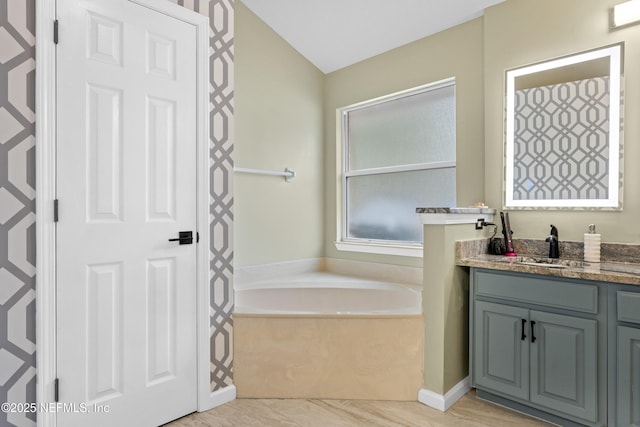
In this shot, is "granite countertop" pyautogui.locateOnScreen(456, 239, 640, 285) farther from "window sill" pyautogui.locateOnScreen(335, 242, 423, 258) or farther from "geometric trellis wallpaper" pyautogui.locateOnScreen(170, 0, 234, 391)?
"geometric trellis wallpaper" pyautogui.locateOnScreen(170, 0, 234, 391)

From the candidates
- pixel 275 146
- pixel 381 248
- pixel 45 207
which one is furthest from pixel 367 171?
pixel 45 207

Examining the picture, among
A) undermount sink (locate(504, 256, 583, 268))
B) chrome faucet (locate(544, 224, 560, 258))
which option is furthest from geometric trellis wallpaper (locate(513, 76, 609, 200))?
undermount sink (locate(504, 256, 583, 268))

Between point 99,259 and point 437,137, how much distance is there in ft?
8.08

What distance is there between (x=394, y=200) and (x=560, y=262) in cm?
140

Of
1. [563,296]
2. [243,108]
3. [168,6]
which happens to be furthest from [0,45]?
[563,296]

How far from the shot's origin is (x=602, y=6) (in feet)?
6.92

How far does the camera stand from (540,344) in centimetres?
194

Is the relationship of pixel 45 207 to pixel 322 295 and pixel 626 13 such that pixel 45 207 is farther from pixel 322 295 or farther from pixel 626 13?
pixel 626 13

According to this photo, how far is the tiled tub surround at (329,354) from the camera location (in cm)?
221

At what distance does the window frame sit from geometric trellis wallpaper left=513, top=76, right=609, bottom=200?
531 millimetres

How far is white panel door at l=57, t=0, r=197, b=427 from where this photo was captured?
167cm

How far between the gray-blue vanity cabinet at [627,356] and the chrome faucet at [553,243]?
535 mm

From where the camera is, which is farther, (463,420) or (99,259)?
(463,420)

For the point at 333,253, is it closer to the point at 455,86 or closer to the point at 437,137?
the point at 437,137
